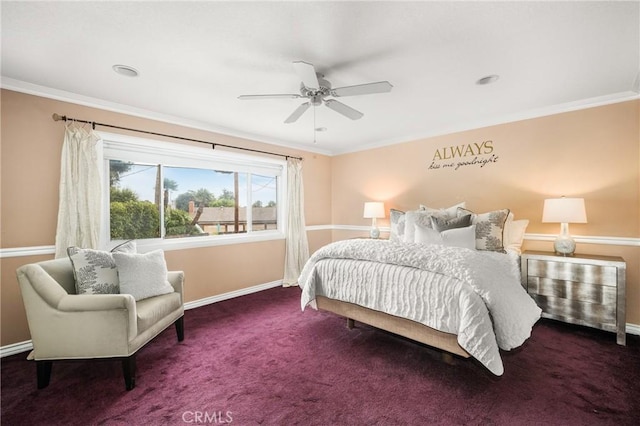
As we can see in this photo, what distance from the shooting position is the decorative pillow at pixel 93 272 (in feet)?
6.96

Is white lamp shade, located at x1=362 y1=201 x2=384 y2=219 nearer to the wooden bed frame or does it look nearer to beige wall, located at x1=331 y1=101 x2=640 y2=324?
beige wall, located at x1=331 y1=101 x2=640 y2=324

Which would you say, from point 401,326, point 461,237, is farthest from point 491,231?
point 401,326

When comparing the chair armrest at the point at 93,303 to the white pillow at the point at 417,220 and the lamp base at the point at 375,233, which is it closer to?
the white pillow at the point at 417,220

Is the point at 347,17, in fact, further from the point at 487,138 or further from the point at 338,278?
the point at 487,138

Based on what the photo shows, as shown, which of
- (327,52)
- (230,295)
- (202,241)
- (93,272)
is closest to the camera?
(327,52)

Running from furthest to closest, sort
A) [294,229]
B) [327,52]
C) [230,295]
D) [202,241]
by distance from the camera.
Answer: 1. [294,229]
2. [230,295]
3. [202,241]
4. [327,52]

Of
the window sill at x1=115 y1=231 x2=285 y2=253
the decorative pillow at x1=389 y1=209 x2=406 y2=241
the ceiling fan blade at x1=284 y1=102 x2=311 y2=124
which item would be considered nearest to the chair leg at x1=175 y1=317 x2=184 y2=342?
the window sill at x1=115 y1=231 x2=285 y2=253

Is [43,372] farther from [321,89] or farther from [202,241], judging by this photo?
[321,89]

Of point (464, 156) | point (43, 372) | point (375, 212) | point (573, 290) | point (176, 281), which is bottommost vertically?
point (43, 372)

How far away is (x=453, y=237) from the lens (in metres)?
2.97

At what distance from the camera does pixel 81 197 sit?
2.75 meters

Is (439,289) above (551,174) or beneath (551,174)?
beneath

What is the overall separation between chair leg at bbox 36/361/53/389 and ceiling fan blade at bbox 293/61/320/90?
2.71 meters

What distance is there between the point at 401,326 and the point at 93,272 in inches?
98.2
